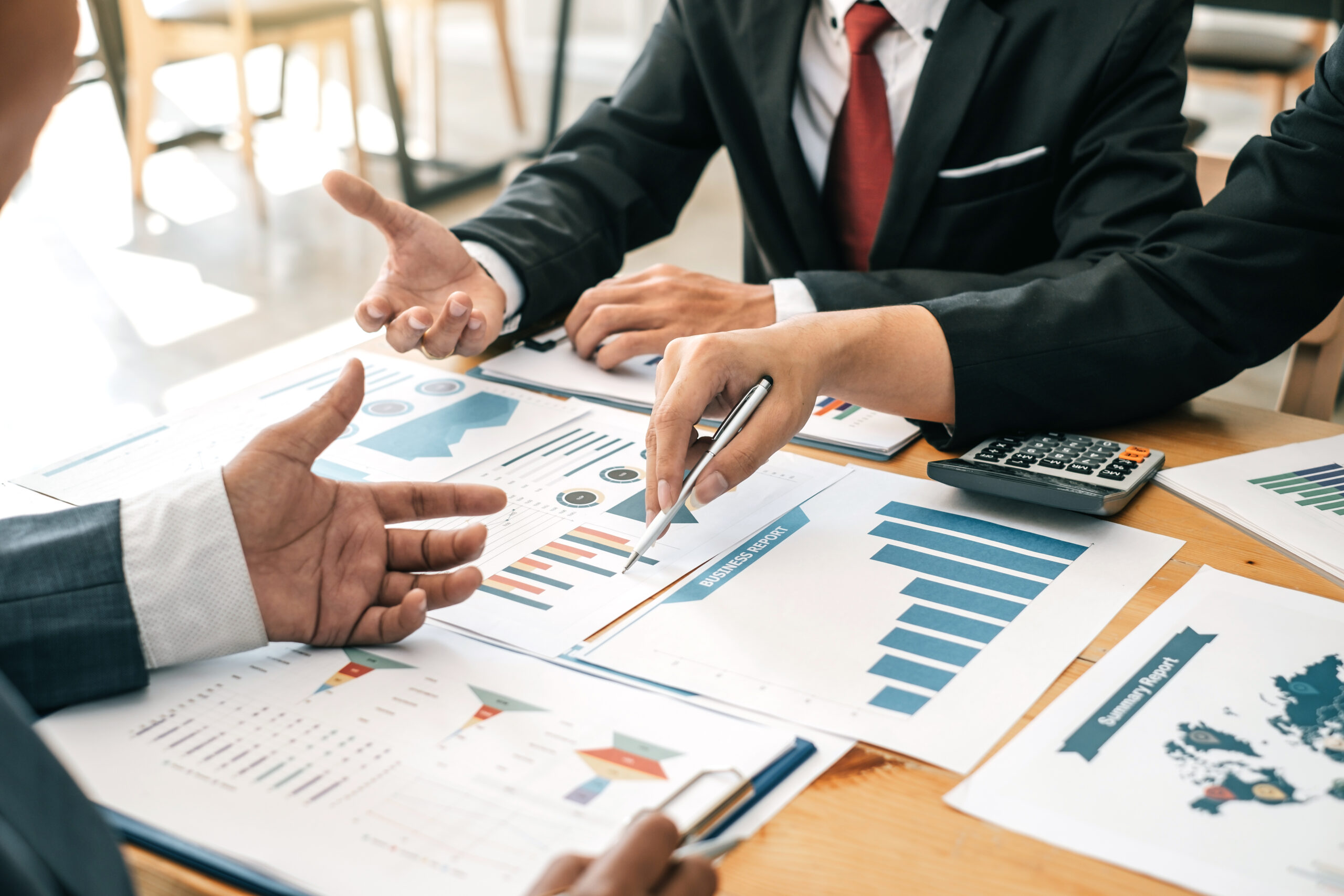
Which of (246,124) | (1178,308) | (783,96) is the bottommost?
(246,124)

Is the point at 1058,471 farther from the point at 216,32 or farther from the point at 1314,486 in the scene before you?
the point at 216,32

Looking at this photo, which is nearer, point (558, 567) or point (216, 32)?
point (558, 567)

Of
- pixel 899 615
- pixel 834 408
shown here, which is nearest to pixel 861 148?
pixel 834 408

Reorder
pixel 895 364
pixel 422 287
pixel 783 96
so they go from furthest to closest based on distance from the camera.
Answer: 1. pixel 783 96
2. pixel 422 287
3. pixel 895 364

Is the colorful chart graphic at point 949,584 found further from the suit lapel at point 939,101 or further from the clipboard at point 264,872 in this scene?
the suit lapel at point 939,101

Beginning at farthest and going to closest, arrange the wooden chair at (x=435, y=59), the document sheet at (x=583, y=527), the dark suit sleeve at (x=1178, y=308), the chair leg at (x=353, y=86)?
the wooden chair at (x=435, y=59), the chair leg at (x=353, y=86), the dark suit sleeve at (x=1178, y=308), the document sheet at (x=583, y=527)

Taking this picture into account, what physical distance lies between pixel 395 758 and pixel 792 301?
0.68m

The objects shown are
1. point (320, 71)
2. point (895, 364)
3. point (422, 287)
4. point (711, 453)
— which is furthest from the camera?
point (320, 71)

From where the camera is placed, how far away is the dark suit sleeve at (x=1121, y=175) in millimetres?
1075

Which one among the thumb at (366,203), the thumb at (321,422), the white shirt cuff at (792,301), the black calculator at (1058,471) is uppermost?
the thumb at (366,203)

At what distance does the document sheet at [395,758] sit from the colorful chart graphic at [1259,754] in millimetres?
→ 201

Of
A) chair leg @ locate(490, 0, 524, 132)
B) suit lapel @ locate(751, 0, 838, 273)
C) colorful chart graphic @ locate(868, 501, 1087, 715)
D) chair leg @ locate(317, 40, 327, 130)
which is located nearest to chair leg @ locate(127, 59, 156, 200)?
chair leg @ locate(317, 40, 327, 130)

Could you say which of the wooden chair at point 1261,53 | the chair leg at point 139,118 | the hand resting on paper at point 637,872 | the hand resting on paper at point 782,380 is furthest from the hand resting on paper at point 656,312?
the chair leg at point 139,118

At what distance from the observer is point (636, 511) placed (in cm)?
83
